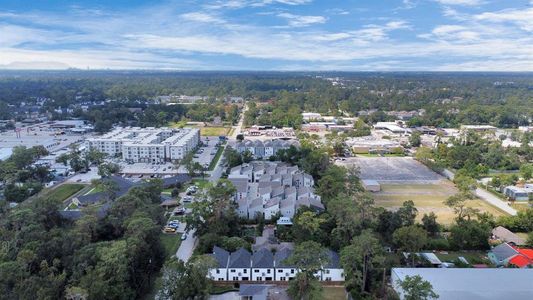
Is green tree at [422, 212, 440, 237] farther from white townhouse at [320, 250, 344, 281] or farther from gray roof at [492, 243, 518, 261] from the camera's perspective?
white townhouse at [320, 250, 344, 281]

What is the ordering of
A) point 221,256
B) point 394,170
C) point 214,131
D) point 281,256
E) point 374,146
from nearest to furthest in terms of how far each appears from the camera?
point 221,256
point 281,256
point 394,170
point 374,146
point 214,131

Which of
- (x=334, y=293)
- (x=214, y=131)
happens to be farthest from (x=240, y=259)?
(x=214, y=131)

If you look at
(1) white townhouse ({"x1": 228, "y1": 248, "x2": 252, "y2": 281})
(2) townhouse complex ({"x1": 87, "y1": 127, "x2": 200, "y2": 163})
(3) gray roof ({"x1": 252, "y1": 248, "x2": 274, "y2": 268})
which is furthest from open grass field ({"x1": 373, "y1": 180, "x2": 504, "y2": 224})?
(2) townhouse complex ({"x1": 87, "y1": 127, "x2": 200, "y2": 163})

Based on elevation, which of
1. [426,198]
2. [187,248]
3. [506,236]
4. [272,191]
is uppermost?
[272,191]

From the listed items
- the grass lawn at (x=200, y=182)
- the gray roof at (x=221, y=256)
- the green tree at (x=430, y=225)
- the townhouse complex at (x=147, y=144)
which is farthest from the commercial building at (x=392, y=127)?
the gray roof at (x=221, y=256)

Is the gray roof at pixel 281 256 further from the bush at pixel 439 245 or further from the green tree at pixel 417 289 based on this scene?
the bush at pixel 439 245

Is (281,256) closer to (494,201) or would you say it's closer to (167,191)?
(167,191)
